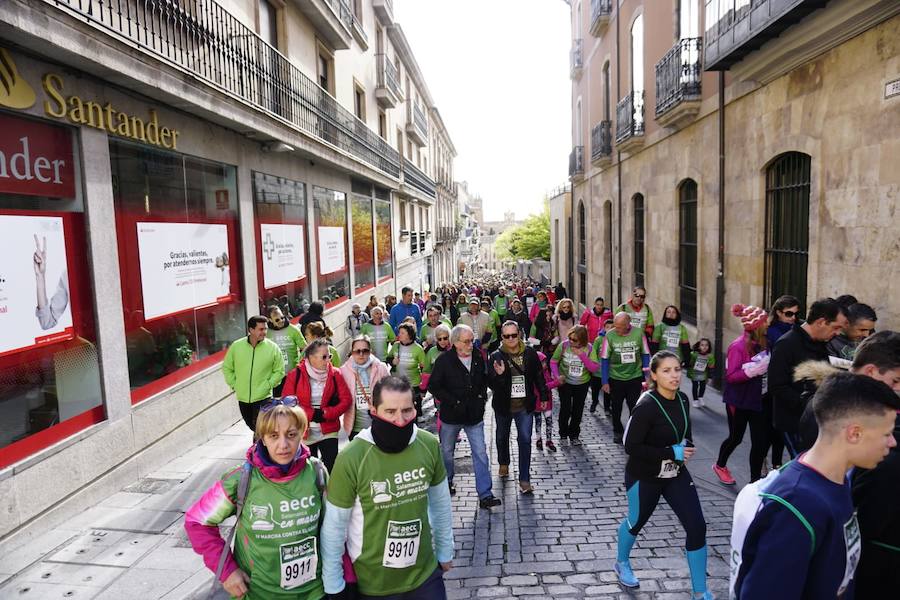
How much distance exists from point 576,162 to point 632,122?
401 inches

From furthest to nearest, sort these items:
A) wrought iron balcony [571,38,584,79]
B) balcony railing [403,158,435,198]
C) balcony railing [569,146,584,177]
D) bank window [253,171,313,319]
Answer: balcony railing [403,158,435,198], wrought iron balcony [571,38,584,79], balcony railing [569,146,584,177], bank window [253,171,313,319]

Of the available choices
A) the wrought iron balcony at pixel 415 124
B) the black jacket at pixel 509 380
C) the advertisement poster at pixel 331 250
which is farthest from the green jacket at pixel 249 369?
the wrought iron balcony at pixel 415 124

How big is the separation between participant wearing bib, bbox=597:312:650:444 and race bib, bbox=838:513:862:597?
505cm

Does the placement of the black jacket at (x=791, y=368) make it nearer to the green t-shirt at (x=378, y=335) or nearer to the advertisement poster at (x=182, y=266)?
the green t-shirt at (x=378, y=335)

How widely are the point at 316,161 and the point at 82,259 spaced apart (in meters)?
8.70

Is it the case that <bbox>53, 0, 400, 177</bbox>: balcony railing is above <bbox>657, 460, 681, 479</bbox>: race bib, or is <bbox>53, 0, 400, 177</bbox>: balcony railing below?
above

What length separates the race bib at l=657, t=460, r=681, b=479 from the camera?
4.10 metres

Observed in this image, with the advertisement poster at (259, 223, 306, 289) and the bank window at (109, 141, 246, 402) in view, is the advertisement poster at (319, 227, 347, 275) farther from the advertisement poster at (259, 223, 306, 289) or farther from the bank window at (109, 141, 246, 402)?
the bank window at (109, 141, 246, 402)

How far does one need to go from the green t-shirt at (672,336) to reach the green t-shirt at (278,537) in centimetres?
708

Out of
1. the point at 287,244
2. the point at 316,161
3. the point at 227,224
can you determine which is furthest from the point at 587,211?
the point at 227,224

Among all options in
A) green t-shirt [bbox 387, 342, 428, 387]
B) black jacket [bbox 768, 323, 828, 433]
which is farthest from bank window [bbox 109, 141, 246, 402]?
black jacket [bbox 768, 323, 828, 433]

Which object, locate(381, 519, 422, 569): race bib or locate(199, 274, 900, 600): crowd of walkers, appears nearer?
locate(199, 274, 900, 600): crowd of walkers

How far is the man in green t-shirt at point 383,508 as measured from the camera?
9.57 ft

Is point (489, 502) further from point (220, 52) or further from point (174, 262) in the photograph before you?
point (220, 52)
